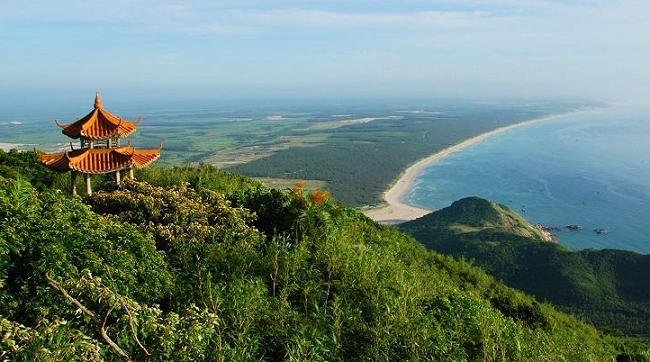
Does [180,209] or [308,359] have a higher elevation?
[180,209]

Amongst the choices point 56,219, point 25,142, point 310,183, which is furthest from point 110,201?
point 25,142

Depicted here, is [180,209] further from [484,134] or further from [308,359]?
[484,134]

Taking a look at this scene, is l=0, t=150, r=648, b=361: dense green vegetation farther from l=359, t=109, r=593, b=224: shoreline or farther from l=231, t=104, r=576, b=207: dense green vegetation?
l=231, t=104, r=576, b=207: dense green vegetation

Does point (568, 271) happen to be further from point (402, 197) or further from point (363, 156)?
point (363, 156)

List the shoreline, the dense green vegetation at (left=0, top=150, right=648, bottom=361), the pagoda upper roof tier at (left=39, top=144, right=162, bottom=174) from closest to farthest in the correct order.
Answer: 1. the dense green vegetation at (left=0, top=150, right=648, bottom=361)
2. the pagoda upper roof tier at (left=39, top=144, right=162, bottom=174)
3. the shoreline

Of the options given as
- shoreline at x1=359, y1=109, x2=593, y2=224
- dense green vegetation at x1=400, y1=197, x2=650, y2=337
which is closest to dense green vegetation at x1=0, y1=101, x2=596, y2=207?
shoreline at x1=359, y1=109, x2=593, y2=224

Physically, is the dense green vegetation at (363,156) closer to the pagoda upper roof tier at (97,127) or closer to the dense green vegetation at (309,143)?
the dense green vegetation at (309,143)

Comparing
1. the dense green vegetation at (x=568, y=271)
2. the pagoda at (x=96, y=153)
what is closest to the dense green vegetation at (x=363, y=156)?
the dense green vegetation at (x=568, y=271)
